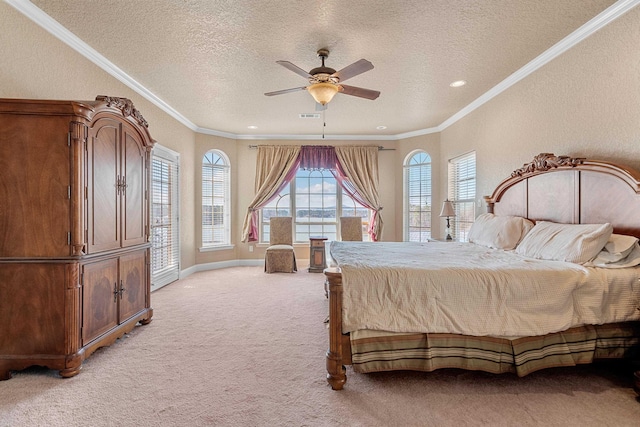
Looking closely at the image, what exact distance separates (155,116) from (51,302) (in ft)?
10.1

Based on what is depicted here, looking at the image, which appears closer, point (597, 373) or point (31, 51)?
point (597, 373)

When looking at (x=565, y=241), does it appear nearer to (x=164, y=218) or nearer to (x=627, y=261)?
(x=627, y=261)

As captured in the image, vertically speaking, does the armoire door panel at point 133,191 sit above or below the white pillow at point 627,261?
above

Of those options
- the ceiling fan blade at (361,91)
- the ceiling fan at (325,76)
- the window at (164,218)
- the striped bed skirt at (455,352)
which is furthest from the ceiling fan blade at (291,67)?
the window at (164,218)

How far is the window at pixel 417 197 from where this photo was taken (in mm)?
6059

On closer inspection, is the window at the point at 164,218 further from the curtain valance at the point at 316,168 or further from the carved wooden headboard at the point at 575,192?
the carved wooden headboard at the point at 575,192

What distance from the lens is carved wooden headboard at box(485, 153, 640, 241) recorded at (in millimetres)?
2266

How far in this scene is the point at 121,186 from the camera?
280cm

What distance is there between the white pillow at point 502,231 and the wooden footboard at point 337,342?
6.80 feet

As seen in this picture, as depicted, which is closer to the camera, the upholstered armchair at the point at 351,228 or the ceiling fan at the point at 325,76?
the ceiling fan at the point at 325,76

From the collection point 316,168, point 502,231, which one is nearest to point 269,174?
point 316,168

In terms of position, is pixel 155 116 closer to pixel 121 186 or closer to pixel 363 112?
pixel 121 186

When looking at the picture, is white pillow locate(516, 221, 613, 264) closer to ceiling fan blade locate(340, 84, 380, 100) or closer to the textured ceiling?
the textured ceiling

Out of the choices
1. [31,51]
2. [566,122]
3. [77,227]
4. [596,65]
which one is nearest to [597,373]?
[566,122]
